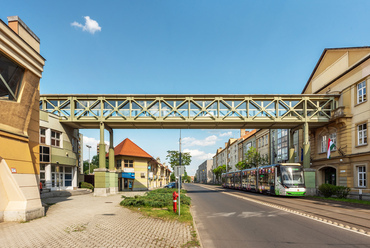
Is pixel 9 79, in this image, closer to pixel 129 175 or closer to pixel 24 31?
pixel 24 31

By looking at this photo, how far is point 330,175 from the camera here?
28250mm

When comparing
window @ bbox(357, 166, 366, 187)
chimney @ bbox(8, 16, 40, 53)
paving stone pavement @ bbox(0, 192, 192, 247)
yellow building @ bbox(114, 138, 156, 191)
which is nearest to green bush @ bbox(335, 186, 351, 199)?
window @ bbox(357, 166, 366, 187)

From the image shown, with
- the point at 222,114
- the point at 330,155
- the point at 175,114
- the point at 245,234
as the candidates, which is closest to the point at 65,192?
the point at 175,114

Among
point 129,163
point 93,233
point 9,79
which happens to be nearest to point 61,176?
point 129,163

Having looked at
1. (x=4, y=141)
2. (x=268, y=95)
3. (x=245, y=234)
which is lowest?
(x=245, y=234)

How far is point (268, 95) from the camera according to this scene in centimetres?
2775

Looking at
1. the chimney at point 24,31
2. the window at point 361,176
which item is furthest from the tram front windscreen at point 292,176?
the chimney at point 24,31

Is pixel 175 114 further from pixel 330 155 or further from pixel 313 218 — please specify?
pixel 313 218

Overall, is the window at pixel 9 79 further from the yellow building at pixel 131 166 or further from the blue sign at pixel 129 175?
the blue sign at pixel 129 175

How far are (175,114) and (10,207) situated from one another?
19318mm

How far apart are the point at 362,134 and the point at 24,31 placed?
26.3 metres

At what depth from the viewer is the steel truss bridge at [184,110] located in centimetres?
2736

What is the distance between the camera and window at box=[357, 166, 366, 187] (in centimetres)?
2233

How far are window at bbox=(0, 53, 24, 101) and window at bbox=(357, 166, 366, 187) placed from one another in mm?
26105
